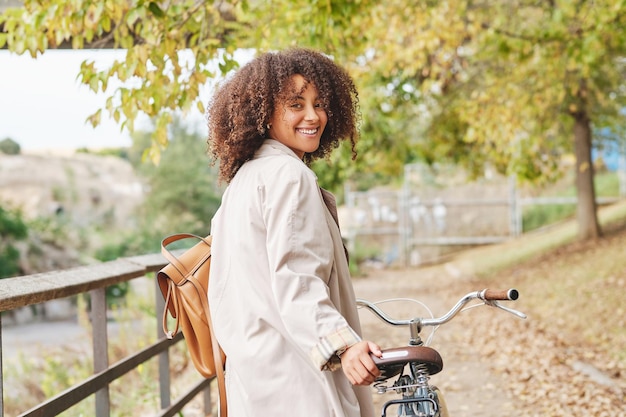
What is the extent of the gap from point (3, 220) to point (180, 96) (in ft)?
42.6

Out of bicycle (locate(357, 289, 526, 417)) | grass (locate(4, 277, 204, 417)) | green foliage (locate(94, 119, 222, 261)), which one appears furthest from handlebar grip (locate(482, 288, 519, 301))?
green foliage (locate(94, 119, 222, 261))

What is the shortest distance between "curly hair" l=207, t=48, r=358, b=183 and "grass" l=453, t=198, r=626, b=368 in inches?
226

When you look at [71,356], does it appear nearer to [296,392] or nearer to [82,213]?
[296,392]

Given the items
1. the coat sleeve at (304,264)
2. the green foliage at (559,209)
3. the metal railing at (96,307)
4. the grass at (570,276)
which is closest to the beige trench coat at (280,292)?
the coat sleeve at (304,264)

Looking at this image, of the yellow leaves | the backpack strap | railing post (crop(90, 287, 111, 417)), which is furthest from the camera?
the yellow leaves

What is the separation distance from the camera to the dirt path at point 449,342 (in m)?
6.21

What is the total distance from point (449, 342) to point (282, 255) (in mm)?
7349

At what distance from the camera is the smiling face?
244 cm

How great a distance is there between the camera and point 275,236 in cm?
216

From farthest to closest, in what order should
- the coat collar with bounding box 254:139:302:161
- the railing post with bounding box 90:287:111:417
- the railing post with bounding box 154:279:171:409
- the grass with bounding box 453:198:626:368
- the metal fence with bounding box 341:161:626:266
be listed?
the metal fence with bounding box 341:161:626:266, the grass with bounding box 453:198:626:368, the railing post with bounding box 154:279:171:409, the railing post with bounding box 90:287:111:417, the coat collar with bounding box 254:139:302:161

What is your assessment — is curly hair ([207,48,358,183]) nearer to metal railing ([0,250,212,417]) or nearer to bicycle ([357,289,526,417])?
bicycle ([357,289,526,417])

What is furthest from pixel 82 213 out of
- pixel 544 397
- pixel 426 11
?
pixel 544 397

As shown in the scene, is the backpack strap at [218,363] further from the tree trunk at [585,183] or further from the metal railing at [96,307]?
Result: the tree trunk at [585,183]

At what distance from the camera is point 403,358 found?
6.89 ft
